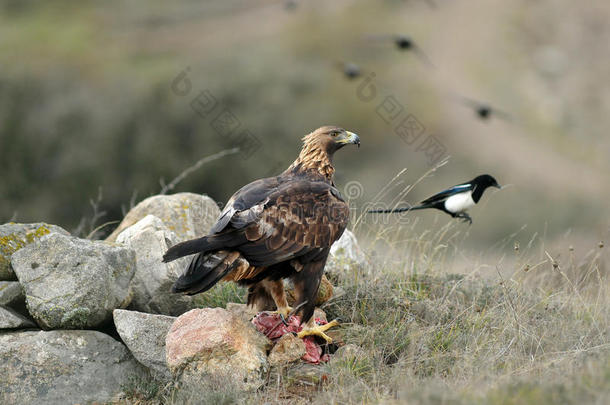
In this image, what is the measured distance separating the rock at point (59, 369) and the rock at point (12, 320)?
0.19 feet

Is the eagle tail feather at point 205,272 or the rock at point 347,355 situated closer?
the eagle tail feather at point 205,272

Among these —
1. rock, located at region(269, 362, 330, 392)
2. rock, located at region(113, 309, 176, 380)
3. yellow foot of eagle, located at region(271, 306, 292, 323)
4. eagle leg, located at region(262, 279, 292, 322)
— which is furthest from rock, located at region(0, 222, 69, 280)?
rock, located at region(269, 362, 330, 392)

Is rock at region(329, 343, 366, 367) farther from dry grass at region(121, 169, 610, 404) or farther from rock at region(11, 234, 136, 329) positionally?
rock at region(11, 234, 136, 329)

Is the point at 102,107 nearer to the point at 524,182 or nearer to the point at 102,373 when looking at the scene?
the point at 524,182

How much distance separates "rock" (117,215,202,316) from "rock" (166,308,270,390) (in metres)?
0.88

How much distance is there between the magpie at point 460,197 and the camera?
6.16 meters

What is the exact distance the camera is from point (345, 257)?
21.5ft

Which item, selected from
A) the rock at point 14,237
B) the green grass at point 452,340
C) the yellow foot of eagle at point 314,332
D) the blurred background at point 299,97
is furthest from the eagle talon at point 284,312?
the blurred background at point 299,97

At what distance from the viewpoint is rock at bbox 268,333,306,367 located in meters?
5.04

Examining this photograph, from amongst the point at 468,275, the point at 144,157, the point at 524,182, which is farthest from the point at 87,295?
the point at 524,182

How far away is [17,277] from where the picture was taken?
18.0 feet

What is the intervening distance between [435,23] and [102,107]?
21887 mm

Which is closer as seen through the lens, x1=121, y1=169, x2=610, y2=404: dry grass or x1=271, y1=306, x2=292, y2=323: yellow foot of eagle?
x1=121, y1=169, x2=610, y2=404: dry grass

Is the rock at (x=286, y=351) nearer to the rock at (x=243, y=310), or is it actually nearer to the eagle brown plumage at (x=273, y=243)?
the eagle brown plumage at (x=273, y=243)
